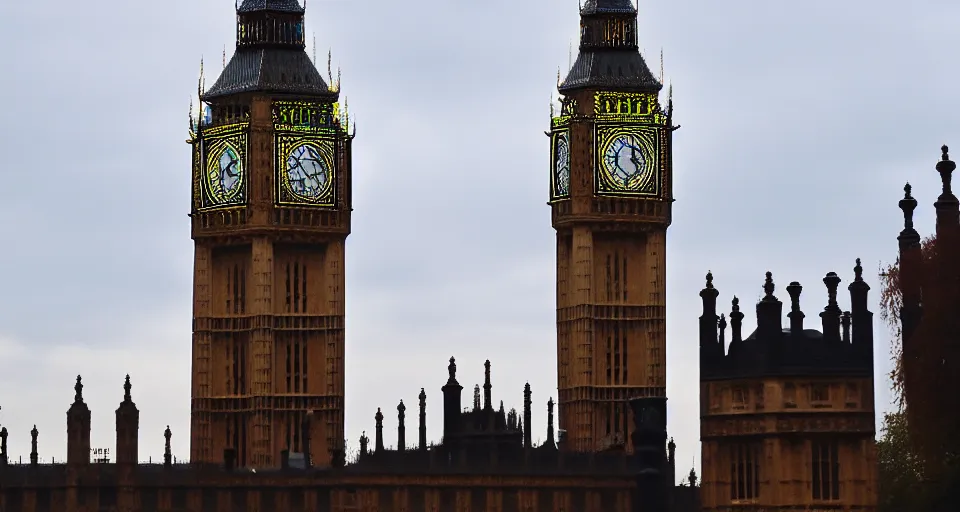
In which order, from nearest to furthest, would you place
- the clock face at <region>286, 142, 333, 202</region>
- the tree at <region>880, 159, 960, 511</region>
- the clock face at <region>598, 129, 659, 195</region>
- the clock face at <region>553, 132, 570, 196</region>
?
the tree at <region>880, 159, 960, 511</region>, the clock face at <region>598, 129, 659, 195</region>, the clock face at <region>553, 132, 570, 196</region>, the clock face at <region>286, 142, 333, 202</region>

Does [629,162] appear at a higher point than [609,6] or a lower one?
lower

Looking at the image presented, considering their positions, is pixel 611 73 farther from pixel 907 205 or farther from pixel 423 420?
pixel 907 205

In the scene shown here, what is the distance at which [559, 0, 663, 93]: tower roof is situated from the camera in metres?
168

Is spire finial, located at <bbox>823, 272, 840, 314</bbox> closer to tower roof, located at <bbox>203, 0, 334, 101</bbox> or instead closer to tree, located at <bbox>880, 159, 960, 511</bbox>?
tree, located at <bbox>880, 159, 960, 511</bbox>

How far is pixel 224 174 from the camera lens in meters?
169

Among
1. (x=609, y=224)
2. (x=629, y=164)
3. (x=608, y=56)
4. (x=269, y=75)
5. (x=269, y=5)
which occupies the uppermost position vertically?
(x=269, y=5)

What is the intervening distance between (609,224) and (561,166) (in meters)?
3.44

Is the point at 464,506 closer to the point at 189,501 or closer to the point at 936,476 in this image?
the point at 189,501

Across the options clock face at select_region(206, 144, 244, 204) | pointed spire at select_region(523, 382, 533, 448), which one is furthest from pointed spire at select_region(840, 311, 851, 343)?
clock face at select_region(206, 144, 244, 204)

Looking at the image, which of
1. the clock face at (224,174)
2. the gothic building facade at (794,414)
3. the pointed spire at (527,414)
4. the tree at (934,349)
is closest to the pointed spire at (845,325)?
the gothic building facade at (794,414)

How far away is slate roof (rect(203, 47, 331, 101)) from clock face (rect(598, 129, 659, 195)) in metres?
12.2

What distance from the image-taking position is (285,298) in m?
169

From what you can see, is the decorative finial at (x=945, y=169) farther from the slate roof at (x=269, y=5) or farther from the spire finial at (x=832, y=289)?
the slate roof at (x=269, y=5)

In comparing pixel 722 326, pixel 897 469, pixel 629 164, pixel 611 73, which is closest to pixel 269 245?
pixel 629 164
